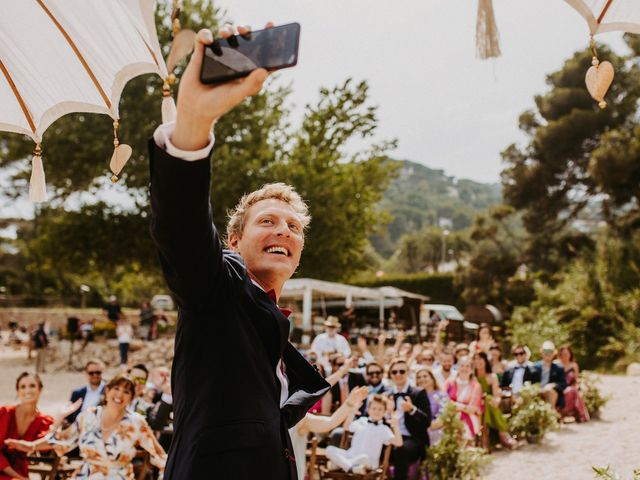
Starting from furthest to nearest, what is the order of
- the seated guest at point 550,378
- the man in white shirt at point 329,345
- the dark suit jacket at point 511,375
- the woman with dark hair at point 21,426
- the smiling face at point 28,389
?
the man in white shirt at point 329,345 < the dark suit jacket at point 511,375 < the seated guest at point 550,378 < the smiling face at point 28,389 < the woman with dark hair at point 21,426

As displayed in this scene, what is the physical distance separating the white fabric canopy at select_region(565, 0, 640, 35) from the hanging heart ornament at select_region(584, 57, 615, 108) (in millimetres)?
140

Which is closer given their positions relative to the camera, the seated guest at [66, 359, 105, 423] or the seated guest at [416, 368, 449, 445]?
the seated guest at [66, 359, 105, 423]

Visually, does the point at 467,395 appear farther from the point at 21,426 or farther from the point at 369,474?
the point at 21,426

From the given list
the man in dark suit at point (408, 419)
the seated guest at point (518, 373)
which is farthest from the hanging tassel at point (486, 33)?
the seated guest at point (518, 373)

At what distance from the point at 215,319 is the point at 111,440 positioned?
4130mm

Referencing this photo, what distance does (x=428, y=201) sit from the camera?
466 feet

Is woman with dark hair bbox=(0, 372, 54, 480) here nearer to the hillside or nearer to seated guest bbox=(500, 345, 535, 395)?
seated guest bbox=(500, 345, 535, 395)

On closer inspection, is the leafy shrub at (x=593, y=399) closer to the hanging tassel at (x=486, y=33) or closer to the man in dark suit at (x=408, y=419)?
the man in dark suit at (x=408, y=419)

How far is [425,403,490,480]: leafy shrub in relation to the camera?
23.1ft

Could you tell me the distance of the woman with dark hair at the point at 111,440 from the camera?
4.85 meters

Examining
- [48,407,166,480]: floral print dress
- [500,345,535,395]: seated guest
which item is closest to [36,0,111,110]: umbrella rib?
[48,407,166,480]: floral print dress

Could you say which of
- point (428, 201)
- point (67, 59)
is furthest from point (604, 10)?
point (428, 201)

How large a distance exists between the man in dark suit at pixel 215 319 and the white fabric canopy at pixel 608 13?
5.51ft

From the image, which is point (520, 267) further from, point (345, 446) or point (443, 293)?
point (345, 446)
